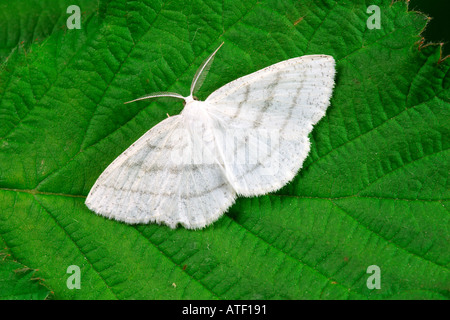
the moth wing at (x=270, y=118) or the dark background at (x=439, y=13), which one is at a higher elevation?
the dark background at (x=439, y=13)

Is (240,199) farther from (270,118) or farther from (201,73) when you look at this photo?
(201,73)

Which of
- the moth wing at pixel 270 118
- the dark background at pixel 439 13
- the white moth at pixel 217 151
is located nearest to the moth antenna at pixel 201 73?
the white moth at pixel 217 151

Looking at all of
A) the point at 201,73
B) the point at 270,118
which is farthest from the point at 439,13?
the point at 201,73

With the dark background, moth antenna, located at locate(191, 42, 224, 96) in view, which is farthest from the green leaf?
the dark background

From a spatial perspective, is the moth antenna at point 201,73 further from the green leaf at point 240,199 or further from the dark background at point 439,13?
the dark background at point 439,13

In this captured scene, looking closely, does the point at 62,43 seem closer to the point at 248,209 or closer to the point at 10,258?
the point at 10,258

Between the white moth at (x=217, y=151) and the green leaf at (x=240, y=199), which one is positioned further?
the white moth at (x=217, y=151)

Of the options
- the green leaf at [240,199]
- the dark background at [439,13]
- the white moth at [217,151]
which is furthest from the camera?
the dark background at [439,13]

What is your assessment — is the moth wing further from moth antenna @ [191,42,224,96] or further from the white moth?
moth antenna @ [191,42,224,96]
